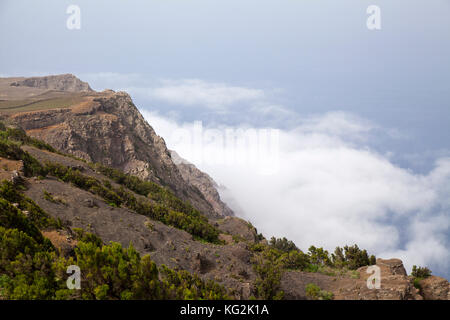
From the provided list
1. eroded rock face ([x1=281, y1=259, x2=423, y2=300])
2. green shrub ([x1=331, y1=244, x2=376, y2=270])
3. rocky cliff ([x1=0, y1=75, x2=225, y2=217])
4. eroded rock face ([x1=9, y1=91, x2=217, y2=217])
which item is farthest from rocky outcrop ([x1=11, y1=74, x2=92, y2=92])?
eroded rock face ([x1=281, y1=259, x2=423, y2=300])

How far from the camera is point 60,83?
3681 inches

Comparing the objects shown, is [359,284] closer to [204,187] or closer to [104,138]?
[104,138]

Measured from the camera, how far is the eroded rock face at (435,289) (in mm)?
12891

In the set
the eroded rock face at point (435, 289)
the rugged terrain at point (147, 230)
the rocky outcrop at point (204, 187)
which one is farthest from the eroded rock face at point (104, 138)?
the eroded rock face at point (435, 289)

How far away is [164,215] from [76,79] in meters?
89.8

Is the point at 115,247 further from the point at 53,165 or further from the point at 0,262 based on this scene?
the point at 53,165

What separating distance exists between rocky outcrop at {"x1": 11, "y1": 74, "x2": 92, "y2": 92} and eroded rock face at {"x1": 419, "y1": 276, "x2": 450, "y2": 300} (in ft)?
323

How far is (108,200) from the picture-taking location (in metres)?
23.8

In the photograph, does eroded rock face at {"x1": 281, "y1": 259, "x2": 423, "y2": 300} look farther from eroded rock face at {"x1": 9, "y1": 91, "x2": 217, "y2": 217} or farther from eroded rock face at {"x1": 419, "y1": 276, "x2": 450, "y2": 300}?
eroded rock face at {"x1": 9, "y1": 91, "x2": 217, "y2": 217}

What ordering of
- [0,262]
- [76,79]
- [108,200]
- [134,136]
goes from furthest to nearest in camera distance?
1. [76,79]
2. [134,136]
3. [108,200]
4. [0,262]

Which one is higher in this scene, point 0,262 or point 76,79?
point 76,79

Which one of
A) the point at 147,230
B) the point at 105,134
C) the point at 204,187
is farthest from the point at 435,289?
the point at 204,187

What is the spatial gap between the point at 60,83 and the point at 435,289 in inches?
4303
